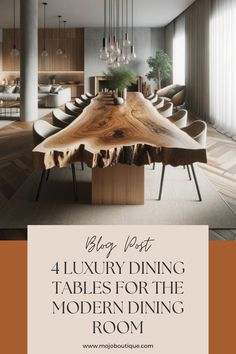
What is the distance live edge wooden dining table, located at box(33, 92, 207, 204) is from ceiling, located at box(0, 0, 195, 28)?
8.53 meters

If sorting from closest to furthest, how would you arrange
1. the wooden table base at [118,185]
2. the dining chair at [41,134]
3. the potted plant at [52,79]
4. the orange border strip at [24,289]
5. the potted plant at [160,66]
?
the orange border strip at [24,289] < the wooden table base at [118,185] < the dining chair at [41,134] < the potted plant at [160,66] < the potted plant at [52,79]

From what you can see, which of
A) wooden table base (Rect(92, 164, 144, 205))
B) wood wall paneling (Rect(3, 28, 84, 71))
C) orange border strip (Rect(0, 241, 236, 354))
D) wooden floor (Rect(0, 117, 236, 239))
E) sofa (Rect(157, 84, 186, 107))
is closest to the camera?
orange border strip (Rect(0, 241, 236, 354))

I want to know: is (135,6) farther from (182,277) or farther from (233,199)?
(182,277)

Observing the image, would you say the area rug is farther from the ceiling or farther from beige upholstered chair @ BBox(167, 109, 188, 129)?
the ceiling

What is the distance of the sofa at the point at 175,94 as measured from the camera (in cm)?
1361

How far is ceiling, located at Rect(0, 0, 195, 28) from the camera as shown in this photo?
40.8 feet

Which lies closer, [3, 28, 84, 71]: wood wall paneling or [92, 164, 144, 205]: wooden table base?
[92, 164, 144, 205]: wooden table base

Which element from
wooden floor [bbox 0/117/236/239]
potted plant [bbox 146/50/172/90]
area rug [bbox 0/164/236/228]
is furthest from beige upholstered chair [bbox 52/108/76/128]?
potted plant [bbox 146/50/172/90]

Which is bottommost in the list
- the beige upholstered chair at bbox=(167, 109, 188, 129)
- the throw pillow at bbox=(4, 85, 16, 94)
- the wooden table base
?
the wooden table base

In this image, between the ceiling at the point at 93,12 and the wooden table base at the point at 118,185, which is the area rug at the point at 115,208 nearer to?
the wooden table base at the point at 118,185

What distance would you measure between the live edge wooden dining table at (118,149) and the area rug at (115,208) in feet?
0.60

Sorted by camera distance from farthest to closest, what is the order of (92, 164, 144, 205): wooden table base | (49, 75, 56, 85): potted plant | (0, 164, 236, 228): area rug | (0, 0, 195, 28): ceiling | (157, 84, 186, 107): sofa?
(49, 75, 56, 85): potted plant
(157, 84, 186, 107): sofa
(0, 0, 195, 28): ceiling
(92, 164, 144, 205): wooden table base
(0, 164, 236, 228): area rug

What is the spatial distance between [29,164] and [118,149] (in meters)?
3.07

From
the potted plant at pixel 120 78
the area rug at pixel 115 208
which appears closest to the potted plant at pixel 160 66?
the potted plant at pixel 120 78
